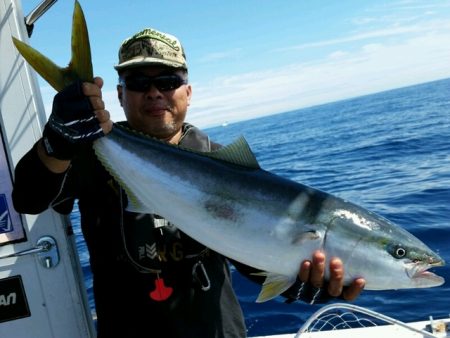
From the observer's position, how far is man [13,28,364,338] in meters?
2.62

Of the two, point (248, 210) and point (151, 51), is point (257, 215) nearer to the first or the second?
point (248, 210)

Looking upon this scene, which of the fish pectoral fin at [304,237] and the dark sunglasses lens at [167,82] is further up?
the dark sunglasses lens at [167,82]

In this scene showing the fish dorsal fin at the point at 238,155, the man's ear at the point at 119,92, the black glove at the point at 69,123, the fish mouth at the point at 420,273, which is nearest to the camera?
the black glove at the point at 69,123

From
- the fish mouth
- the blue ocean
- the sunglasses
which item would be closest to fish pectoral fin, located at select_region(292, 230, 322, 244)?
the fish mouth

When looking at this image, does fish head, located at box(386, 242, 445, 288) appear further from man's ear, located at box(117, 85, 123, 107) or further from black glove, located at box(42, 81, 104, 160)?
man's ear, located at box(117, 85, 123, 107)

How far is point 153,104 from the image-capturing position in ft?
9.62

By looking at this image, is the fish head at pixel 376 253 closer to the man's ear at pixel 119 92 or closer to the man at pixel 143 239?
the man at pixel 143 239

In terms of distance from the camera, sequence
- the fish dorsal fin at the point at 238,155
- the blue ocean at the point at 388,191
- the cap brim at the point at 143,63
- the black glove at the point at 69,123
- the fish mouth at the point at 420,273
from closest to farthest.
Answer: the black glove at the point at 69,123 < the fish mouth at the point at 420,273 < the fish dorsal fin at the point at 238,155 < the cap brim at the point at 143,63 < the blue ocean at the point at 388,191

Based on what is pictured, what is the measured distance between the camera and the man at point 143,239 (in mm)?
2623

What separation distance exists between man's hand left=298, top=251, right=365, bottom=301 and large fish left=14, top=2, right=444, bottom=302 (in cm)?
4

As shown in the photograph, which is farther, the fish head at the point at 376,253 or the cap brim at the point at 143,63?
the cap brim at the point at 143,63

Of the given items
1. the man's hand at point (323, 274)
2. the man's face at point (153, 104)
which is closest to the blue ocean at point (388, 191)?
the man's face at point (153, 104)

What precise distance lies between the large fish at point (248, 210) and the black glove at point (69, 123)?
0.18 metres

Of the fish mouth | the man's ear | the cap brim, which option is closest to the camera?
the fish mouth
